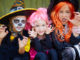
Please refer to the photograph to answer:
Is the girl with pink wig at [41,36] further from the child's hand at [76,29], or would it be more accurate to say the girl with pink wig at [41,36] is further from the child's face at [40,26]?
the child's hand at [76,29]

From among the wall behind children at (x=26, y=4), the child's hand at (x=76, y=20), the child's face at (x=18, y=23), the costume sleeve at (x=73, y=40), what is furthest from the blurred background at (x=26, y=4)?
the costume sleeve at (x=73, y=40)

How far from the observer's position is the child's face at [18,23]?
1.41 meters

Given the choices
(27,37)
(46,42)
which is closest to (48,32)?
(46,42)

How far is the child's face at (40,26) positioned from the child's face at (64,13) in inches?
7.8

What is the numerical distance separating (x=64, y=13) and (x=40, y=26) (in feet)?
0.96

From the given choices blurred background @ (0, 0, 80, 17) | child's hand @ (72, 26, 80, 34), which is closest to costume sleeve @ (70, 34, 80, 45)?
child's hand @ (72, 26, 80, 34)

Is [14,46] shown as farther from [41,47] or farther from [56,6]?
[56,6]

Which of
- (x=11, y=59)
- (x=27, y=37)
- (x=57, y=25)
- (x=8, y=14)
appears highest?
(x=8, y=14)

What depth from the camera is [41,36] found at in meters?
1.47

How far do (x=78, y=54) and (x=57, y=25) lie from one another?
14.8 inches

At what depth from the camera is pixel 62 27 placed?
1.52 meters

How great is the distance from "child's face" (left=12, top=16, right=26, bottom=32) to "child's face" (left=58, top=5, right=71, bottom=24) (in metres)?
0.39

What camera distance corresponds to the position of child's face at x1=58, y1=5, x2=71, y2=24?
1.48 metres

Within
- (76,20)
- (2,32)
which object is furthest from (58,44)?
(2,32)
